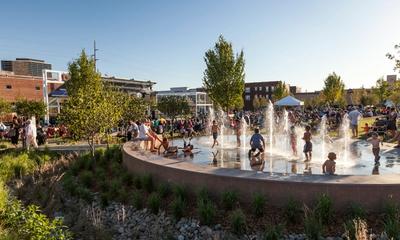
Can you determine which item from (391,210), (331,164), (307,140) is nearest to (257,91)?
(307,140)

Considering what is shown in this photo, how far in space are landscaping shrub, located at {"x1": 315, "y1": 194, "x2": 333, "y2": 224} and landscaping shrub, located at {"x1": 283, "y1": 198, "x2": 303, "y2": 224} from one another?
0.42 metres

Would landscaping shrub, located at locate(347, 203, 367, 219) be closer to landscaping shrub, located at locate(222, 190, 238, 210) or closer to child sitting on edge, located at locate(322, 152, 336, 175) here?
child sitting on edge, located at locate(322, 152, 336, 175)

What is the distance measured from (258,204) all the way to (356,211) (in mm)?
2032

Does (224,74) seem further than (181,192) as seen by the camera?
Yes

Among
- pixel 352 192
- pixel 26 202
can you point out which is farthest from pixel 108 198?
pixel 352 192

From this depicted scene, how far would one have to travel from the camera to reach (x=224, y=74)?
30328 mm

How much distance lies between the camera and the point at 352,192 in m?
7.42

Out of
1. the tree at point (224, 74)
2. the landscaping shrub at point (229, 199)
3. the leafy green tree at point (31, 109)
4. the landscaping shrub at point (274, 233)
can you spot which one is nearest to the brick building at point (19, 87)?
the leafy green tree at point (31, 109)

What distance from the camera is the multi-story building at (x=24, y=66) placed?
280 feet

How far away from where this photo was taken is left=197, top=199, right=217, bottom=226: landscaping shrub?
7773 mm

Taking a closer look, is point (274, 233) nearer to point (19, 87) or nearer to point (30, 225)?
point (30, 225)

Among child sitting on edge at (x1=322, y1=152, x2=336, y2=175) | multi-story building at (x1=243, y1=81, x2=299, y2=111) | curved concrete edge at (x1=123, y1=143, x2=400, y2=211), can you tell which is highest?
multi-story building at (x1=243, y1=81, x2=299, y2=111)

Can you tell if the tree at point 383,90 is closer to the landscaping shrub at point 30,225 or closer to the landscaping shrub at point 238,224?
the landscaping shrub at point 238,224

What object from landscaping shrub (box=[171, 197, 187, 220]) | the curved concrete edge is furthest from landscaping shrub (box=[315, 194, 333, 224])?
landscaping shrub (box=[171, 197, 187, 220])
